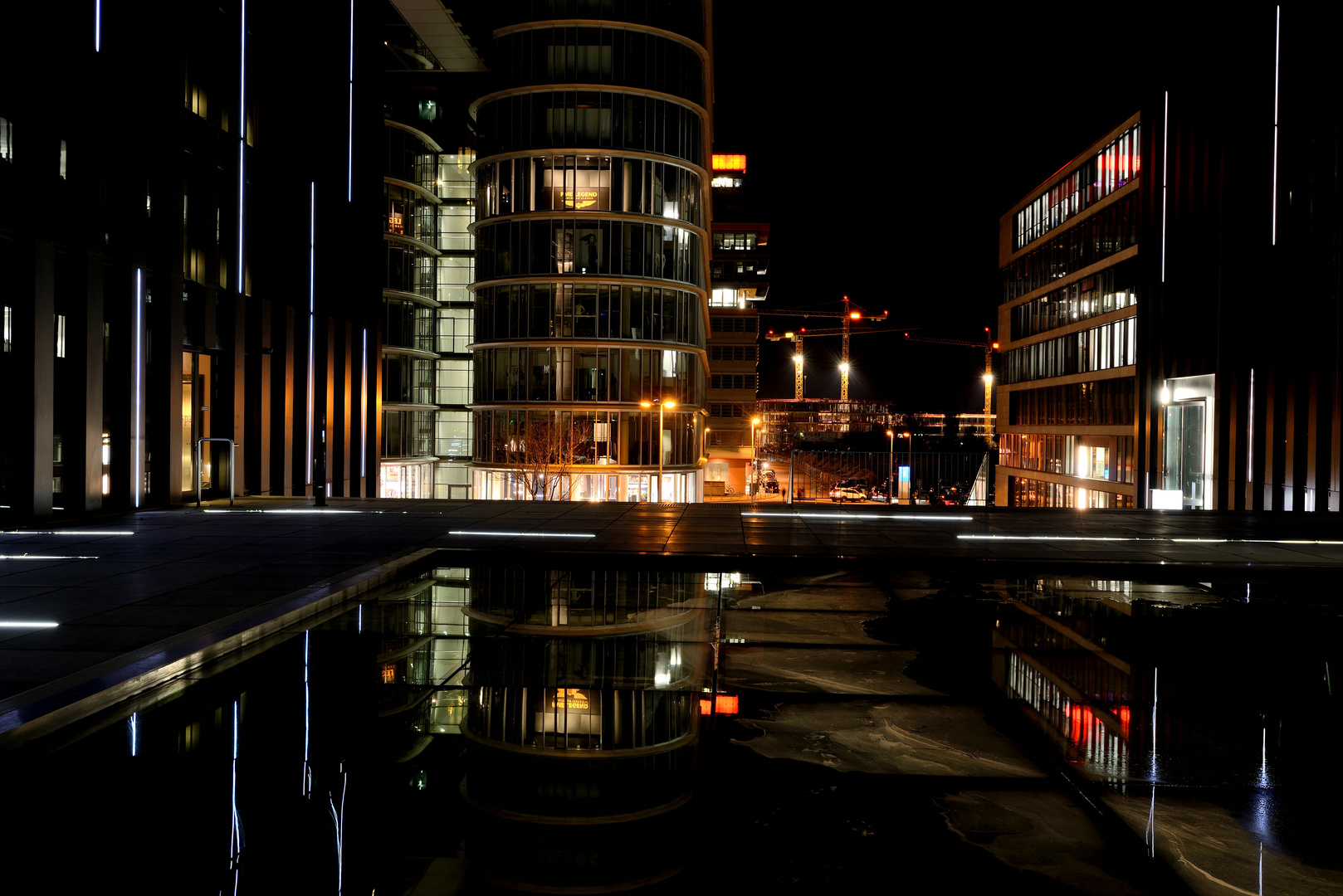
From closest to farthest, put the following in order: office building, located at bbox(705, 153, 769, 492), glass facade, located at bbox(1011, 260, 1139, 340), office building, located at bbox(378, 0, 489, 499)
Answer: glass facade, located at bbox(1011, 260, 1139, 340) → office building, located at bbox(378, 0, 489, 499) → office building, located at bbox(705, 153, 769, 492)

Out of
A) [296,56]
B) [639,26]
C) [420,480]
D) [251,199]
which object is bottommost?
[420,480]

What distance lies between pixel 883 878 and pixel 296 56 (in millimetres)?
30559

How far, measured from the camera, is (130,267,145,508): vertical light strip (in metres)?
19.5

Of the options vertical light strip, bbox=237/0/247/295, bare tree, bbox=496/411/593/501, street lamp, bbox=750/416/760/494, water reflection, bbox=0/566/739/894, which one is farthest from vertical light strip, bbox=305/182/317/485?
street lamp, bbox=750/416/760/494

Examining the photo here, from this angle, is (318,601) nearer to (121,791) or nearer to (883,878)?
(121,791)

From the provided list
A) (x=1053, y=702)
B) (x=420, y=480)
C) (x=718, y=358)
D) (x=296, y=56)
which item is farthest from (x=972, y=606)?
(x=718, y=358)

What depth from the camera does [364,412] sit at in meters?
35.0

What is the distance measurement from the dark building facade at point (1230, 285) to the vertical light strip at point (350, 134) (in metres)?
28.7

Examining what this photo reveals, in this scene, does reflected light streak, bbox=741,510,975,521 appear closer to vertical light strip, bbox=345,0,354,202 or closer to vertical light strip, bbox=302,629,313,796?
vertical light strip, bbox=302,629,313,796

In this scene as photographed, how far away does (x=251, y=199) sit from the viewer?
82.3 ft

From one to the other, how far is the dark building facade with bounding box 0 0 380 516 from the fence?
14895 millimetres

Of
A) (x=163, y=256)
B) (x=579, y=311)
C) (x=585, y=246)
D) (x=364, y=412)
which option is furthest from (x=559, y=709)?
(x=585, y=246)

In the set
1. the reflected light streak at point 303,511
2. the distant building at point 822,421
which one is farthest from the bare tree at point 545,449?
the distant building at point 822,421

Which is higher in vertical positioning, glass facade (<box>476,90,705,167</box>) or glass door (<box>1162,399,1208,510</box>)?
glass facade (<box>476,90,705,167</box>)
